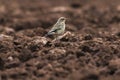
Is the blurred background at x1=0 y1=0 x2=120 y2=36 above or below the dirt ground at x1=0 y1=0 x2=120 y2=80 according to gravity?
above

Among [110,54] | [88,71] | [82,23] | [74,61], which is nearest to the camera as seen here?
→ [88,71]

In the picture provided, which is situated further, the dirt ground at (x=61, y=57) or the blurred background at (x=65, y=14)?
the blurred background at (x=65, y=14)

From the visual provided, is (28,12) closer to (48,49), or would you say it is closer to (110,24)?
(110,24)

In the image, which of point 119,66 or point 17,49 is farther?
point 17,49

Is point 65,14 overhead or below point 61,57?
overhead

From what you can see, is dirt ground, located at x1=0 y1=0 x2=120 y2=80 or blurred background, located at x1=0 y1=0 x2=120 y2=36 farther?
blurred background, located at x1=0 y1=0 x2=120 y2=36

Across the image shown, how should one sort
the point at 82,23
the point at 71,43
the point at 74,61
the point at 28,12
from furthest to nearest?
the point at 28,12 → the point at 82,23 → the point at 71,43 → the point at 74,61

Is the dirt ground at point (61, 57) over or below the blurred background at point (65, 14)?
below

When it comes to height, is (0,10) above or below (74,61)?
above

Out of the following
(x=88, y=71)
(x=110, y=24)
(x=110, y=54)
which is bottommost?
(x=88, y=71)

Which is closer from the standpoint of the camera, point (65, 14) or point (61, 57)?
point (61, 57)

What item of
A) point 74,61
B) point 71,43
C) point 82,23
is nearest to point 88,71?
point 74,61
